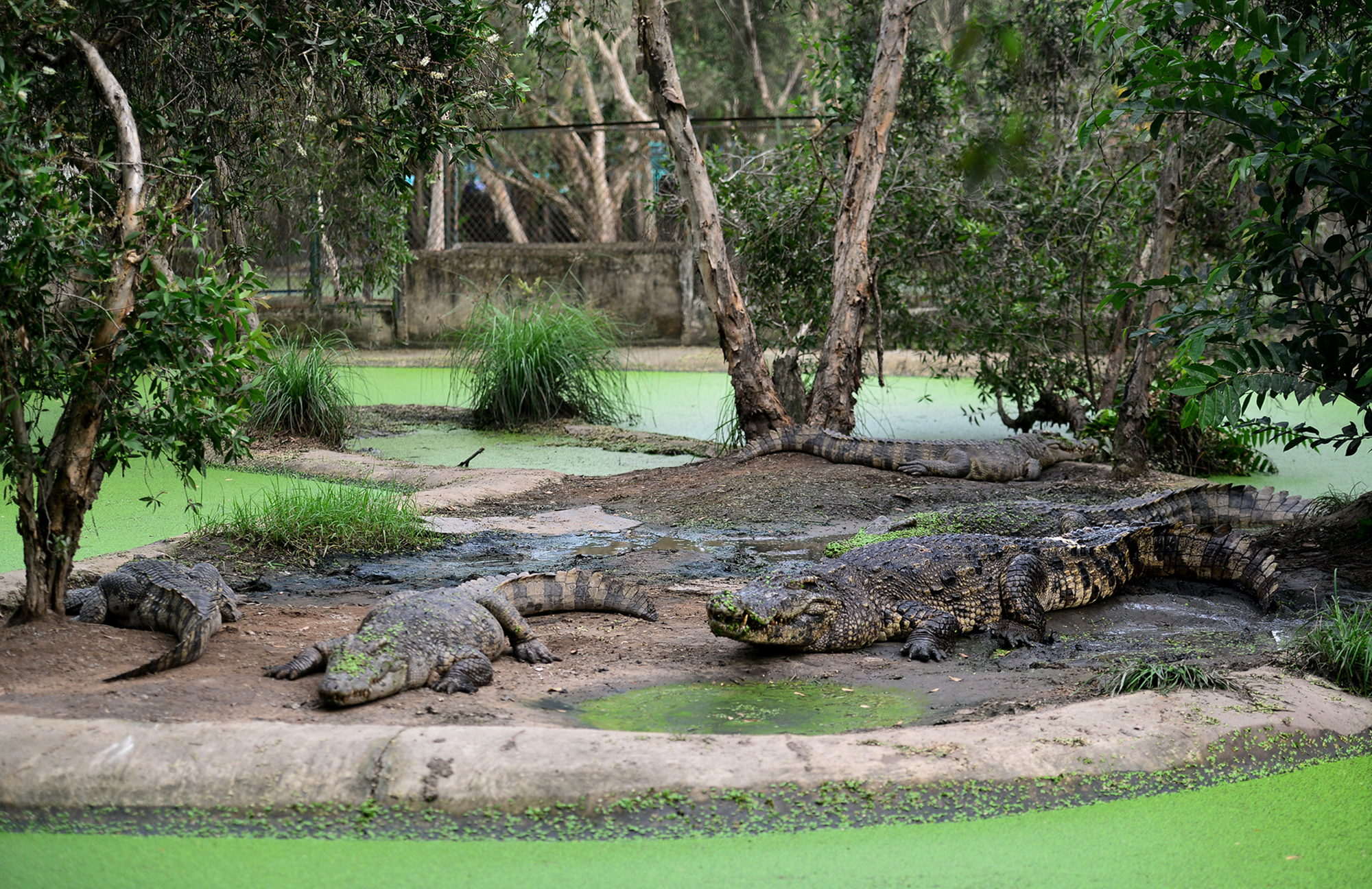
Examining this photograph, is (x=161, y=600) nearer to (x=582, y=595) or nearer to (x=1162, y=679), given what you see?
(x=582, y=595)

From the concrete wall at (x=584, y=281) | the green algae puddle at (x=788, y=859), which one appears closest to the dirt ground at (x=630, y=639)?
the green algae puddle at (x=788, y=859)

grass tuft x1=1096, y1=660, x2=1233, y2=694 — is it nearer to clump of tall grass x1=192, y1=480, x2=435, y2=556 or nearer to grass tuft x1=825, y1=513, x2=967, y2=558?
grass tuft x1=825, y1=513, x2=967, y2=558

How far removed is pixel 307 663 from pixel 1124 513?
3589mm

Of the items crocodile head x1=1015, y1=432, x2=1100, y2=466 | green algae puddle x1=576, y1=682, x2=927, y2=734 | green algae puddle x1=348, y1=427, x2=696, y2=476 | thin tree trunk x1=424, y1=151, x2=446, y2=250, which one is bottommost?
green algae puddle x1=576, y1=682, x2=927, y2=734

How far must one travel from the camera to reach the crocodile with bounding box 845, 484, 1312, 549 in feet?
17.0

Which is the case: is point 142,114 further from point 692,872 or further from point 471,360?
point 471,360

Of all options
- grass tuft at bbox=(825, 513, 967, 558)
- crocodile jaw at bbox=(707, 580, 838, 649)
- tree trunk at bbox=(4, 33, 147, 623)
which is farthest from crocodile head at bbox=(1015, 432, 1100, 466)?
tree trunk at bbox=(4, 33, 147, 623)

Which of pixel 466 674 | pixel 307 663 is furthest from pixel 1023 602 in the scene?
pixel 307 663

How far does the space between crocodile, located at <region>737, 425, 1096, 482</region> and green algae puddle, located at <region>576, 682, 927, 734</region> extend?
4145mm

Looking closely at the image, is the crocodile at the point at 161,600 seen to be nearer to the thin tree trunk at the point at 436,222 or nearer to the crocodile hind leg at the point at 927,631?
the crocodile hind leg at the point at 927,631

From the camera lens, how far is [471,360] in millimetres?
9875

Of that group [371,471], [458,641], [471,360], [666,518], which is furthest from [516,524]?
[471,360]

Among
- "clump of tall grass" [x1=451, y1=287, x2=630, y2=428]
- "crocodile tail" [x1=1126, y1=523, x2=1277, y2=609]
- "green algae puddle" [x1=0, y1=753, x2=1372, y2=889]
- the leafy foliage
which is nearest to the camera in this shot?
"green algae puddle" [x1=0, y1=753, x2=1372, y2=889]

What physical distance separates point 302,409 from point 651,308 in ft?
19.7
